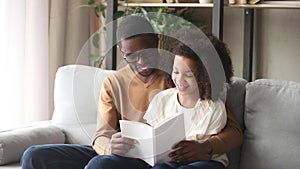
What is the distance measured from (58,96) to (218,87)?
33.9 inches

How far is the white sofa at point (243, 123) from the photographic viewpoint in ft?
7.77

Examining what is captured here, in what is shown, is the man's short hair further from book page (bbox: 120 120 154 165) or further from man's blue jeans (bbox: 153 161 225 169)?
man's blue jeans (bbox: 153 161 225 169)

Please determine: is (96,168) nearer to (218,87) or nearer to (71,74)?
(218,87)

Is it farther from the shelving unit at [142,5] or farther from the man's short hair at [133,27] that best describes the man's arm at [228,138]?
the shelving unit at [142,5]

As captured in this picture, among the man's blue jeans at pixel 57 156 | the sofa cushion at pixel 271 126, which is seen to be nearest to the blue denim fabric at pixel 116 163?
the man's blue jeans at pixel 57 156

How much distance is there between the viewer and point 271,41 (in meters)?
3.26

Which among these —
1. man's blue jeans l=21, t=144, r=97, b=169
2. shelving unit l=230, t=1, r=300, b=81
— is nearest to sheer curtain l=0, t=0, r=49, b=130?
man's blue jeans l=21, t=144, r=97, b=169

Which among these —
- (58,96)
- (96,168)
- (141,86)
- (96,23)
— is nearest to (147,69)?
(141,86)

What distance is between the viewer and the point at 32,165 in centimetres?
237

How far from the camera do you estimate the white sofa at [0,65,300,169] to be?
7.77ft

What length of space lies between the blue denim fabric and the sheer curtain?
3.68 feet

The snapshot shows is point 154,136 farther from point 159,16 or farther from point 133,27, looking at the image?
point 159,16

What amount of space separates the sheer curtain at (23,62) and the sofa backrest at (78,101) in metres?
0.50

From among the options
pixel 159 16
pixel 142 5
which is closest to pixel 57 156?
pixel 159 16
